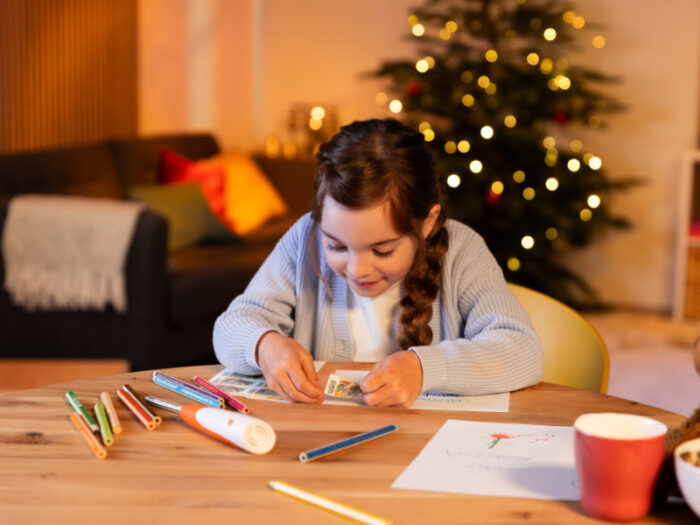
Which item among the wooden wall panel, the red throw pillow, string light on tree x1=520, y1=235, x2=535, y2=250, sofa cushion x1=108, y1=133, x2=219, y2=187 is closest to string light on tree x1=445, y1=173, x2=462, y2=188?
string light on tree x1=520, y1=235, x2=535, y2=250

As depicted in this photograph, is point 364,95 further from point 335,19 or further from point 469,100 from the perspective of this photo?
point 469,100

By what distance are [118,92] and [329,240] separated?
3403 millimetres

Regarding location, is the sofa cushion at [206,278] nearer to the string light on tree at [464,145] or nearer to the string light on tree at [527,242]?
the string light on tree at [464,145]

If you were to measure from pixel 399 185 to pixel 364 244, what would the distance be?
0.10m

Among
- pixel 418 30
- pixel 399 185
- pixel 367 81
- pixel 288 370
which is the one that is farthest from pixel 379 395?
pixel 367 81

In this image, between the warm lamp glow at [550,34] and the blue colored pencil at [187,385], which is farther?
the warm lamp glow at [550,34]

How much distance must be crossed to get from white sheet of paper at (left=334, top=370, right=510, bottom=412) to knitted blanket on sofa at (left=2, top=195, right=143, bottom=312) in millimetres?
1781

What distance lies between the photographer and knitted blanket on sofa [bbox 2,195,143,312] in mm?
2770

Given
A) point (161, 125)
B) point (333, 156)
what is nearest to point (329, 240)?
point (333, 156)

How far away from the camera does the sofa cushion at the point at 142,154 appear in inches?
148

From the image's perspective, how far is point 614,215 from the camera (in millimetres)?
4367

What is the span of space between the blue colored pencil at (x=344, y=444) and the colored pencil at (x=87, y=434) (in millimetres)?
206

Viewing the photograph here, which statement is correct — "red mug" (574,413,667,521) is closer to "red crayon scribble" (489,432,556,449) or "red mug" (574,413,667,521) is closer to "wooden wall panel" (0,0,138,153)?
"red crayon scribble" (489,432,556,449)

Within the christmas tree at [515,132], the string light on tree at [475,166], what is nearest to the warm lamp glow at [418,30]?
the christmas tree at [515,132]
